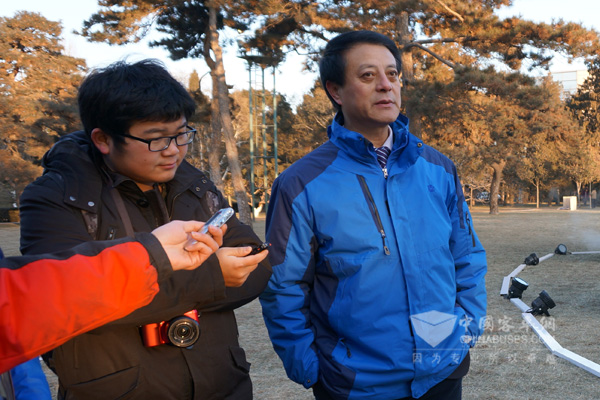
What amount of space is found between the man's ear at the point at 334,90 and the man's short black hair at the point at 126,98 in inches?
30.3

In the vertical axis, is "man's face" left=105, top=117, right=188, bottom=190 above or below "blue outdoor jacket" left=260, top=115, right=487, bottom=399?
above

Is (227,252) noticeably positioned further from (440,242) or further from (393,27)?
(393,27)

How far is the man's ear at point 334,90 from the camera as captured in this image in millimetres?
2352

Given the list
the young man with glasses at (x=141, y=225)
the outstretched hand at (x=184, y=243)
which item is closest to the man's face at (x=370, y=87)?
the young man with glasses at (x=141, y=225)

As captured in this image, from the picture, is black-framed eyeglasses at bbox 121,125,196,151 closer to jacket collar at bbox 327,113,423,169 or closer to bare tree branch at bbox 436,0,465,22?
jacket collar at bbox 327,113,423,169

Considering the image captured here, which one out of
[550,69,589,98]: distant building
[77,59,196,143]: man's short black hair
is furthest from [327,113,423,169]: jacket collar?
[550,69,589,98]: distant building

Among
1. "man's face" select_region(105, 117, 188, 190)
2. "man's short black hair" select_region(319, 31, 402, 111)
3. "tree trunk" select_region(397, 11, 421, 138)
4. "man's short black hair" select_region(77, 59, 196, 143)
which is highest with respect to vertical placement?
"tree trunk" select_region(397, 11, 421, 138)

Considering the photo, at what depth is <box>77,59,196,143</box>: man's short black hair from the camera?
1.67 m

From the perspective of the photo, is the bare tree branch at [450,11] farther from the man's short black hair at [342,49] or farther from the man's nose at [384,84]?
the man's nose at [384,84]

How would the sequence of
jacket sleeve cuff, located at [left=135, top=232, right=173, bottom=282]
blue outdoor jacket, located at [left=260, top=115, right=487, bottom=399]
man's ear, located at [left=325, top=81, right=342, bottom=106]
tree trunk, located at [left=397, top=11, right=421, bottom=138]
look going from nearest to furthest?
jacket sleeve cuff, located at [left=135, top=232, right=173, bottom=282], blue outdoor jacket, located at [left=260, top=115, right=487, bottom=399], man's ear, located at [left=325, top=81, right=342, bottom=106], tree trunk, located at [left=397, top=11, right=421, bottom=138]

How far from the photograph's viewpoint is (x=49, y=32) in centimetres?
2911

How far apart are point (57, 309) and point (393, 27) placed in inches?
685

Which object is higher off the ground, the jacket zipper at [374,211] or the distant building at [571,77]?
the distant building at [571,77]

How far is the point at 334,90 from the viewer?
2.38 metres
